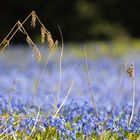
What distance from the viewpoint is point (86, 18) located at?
24141 millimetres

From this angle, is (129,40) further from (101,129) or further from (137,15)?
(101,129)

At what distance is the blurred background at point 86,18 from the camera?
2423 cm

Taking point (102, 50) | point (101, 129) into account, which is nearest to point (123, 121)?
point (101, 129)

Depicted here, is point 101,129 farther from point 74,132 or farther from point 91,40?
point 91,40

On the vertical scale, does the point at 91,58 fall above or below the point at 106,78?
above

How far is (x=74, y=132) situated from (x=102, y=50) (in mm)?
15510

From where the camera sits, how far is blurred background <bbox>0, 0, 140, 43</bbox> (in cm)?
2423

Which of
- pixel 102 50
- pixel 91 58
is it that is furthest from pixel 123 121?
pixel 102 50

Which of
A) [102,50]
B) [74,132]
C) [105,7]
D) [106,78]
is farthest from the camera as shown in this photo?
[105,7]

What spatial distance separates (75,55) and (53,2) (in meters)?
7.95

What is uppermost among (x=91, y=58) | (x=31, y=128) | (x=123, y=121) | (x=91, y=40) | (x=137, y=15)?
(x=137, y=15)

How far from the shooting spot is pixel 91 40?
980 inches

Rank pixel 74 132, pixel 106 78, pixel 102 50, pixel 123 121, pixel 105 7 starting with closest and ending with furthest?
pixel 74 132 → pixel 123 121 → pixel 106 78 → pixel 102 50 → pixel 105 7

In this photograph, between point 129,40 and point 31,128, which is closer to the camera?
point 31,128
